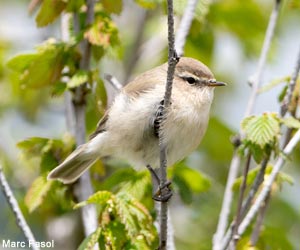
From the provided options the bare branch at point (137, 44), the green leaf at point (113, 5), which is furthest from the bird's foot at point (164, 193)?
the bare branch at point (137, 44)

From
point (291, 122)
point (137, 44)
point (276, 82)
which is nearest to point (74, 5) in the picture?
point (276, 82)

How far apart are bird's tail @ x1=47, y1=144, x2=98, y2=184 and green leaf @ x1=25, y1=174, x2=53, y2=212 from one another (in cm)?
4

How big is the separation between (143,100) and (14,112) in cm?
225

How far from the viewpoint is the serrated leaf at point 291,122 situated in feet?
10.2

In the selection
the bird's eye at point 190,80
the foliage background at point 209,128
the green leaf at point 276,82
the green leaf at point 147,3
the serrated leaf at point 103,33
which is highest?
the green leaf at point 147,3

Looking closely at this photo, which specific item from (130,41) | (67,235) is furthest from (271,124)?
(130,41)

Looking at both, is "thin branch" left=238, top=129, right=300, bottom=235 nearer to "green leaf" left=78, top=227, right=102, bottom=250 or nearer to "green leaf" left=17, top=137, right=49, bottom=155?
"green leaf" left=78, top=227, right=102, bottom=250

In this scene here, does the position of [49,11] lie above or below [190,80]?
above

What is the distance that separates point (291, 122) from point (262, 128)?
13 centimetres

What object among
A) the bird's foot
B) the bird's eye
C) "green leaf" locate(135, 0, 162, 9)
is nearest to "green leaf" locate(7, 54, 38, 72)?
"green leaf" locate(135, 0, 162, 9)

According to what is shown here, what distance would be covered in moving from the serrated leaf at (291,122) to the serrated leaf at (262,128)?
0.04 meters

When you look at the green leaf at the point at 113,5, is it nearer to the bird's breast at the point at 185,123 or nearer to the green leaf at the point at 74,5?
the green leaf at the point at 74,5

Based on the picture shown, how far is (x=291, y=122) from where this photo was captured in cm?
314

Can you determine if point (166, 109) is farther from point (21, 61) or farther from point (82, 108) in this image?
point (21, 61)
